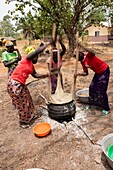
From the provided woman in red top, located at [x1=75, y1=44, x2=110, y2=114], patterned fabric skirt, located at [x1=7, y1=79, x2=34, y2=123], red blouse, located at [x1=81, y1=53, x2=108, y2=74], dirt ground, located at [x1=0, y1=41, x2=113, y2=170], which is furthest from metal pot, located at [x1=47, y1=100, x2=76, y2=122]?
red blouse, located at [x1=81, y1=53, x2=108, y2=74]

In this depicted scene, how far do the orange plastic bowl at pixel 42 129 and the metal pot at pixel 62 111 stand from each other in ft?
0.72

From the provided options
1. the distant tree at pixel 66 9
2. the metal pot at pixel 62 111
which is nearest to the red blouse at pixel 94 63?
the metal pot at pixel 62 111

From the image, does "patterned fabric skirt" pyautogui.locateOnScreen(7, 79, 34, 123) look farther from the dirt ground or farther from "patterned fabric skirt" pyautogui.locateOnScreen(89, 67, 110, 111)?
"patterned fabric skirt" pyautogui.locateOnScreen(89, 67, 110, 111)

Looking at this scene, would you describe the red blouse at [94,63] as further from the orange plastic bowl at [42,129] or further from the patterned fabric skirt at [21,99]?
the orange plastic bowl at [42,129]

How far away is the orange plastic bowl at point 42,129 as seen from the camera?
306 cm

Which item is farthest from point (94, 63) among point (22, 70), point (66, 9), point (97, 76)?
point (66, 9)

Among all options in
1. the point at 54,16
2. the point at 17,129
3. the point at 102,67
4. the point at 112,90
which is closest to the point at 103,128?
the point at 102,67

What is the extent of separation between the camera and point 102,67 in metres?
3.44

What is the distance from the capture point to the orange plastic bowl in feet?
10.0

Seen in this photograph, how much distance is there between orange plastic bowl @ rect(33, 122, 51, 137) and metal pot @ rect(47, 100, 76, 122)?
0.22 metres

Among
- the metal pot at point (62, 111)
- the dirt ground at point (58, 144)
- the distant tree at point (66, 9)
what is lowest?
the dirt ground at point (58, 144)

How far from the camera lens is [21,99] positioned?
3.25m

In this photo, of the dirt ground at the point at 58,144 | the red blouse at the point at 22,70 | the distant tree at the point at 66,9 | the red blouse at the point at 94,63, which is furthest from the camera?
the distant tree at the point at 66,9

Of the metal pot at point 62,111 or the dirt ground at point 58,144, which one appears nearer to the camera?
the dirt ground at point 58,144
